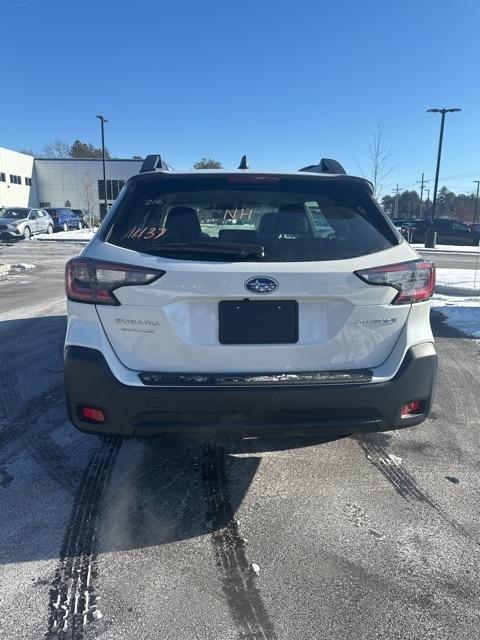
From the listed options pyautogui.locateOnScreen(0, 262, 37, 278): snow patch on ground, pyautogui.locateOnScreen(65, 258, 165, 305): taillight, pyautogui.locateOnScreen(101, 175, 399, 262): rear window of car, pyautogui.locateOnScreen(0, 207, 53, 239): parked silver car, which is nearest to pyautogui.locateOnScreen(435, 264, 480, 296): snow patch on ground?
pyautogui.locateOnScreen(101, 175, 399, 262): rear window of car

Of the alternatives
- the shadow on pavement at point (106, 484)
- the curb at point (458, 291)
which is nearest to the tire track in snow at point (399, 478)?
the shadow on pavement at point (106, 484)

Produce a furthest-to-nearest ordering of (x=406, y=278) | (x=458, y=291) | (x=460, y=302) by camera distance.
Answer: (x=458, y=291) < (x=460, y=302) < (x=406, y=278)

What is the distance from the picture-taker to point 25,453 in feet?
11.6

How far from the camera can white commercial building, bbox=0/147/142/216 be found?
53.8 metres

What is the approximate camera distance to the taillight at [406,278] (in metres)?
2.55

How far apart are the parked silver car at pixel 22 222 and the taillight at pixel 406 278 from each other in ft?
87.1

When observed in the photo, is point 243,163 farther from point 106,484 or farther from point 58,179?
point 58,179

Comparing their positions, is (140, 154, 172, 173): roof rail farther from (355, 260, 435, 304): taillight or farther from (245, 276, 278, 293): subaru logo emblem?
(355, 260, 435, 304): taillight

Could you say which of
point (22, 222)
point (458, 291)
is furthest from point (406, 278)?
point (22, 222)

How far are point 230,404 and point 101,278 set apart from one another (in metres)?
0.89

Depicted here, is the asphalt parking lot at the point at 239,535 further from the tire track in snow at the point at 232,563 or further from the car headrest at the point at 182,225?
the car headrest at the point at 182,225

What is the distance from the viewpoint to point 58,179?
59469 millimetres

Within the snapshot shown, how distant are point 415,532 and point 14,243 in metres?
27.2

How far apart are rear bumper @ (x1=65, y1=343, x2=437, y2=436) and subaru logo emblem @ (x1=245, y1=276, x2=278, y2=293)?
0.47m
